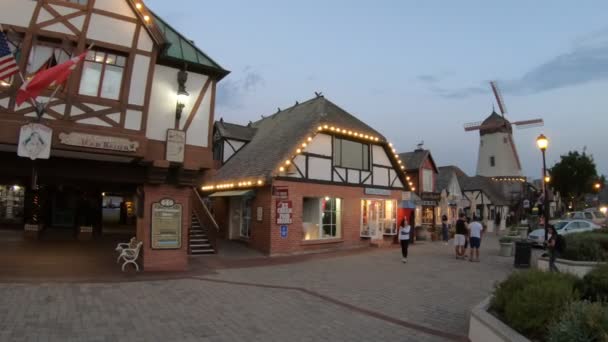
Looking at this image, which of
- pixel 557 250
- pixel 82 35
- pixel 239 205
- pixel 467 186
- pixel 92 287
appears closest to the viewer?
pixel 92 287

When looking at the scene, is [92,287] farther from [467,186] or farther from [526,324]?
[467,186]

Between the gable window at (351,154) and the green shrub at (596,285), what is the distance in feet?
39.9

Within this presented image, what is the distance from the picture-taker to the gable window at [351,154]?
59.4 feet

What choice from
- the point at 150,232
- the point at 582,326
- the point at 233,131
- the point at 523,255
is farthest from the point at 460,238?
the point at 233,131

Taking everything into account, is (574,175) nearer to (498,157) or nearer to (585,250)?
(498,157)

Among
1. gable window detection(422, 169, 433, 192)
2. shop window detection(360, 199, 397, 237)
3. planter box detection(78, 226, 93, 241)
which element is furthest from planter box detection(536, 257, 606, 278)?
planter box detection(78, 226, 93, 241)

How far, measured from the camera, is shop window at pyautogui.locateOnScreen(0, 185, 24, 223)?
1844cm

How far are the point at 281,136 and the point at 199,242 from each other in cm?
636

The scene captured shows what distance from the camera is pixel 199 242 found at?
1526cm

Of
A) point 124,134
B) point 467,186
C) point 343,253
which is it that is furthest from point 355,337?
point 467,186

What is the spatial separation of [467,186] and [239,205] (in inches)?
1185

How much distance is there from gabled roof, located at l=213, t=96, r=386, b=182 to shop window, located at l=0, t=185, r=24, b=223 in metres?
9.06

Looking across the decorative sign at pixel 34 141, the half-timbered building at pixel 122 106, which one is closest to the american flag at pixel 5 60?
the half-timbered building at pixel 122 106

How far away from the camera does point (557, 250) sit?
35.9ft
